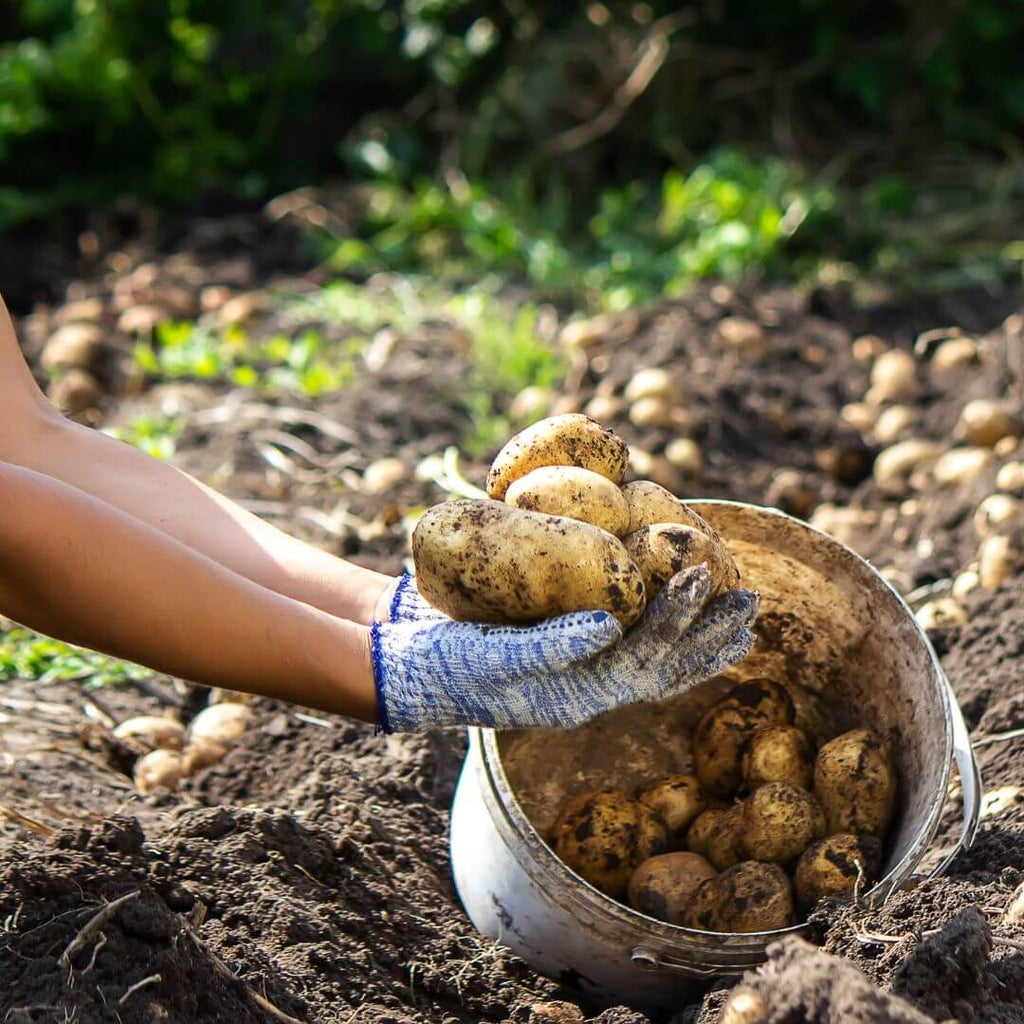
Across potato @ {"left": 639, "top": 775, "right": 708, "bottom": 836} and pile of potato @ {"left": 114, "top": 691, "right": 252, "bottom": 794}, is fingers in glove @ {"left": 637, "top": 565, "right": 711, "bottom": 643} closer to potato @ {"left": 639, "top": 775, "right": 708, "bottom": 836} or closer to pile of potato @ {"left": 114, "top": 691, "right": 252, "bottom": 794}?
potato @ {"left": 639, "top": 775, "right": 708, "bottom": 836}

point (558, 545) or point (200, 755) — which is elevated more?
point (558, 545)

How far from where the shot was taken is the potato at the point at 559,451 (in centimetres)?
228

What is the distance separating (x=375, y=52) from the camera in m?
6.50

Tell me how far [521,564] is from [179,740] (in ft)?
4.42

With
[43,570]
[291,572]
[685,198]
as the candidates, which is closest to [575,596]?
[291,572]

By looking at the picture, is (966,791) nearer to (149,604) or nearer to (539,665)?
(539,665)

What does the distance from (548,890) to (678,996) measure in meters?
0.30

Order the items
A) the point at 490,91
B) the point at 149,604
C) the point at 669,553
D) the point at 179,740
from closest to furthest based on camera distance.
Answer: the point at 149,604, the point at 669,553, the point at 179,740, the point at 490,91

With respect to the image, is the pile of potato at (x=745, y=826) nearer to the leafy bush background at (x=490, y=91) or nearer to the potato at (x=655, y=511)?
the potato at (x=655, y=511)

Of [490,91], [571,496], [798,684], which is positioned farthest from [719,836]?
[490,91]

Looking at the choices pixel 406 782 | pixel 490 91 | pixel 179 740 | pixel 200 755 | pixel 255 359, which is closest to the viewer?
pixel 406 782

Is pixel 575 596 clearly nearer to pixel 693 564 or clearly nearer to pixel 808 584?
pixel 693 564

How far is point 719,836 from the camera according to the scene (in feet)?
7.94

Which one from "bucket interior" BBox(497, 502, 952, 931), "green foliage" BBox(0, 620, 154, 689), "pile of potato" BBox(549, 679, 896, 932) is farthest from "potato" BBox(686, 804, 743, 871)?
"green foliage" BBox(0, 620, 154, 689)
